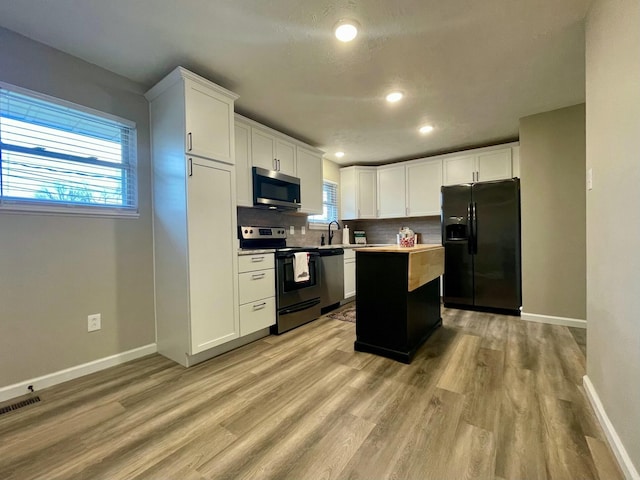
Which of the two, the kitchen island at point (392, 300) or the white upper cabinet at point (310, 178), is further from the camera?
the white upper cabinet at point (310, 178)

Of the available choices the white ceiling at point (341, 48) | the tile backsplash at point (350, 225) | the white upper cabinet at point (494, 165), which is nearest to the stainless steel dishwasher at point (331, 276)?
the tile backsplash at point (350, 225)

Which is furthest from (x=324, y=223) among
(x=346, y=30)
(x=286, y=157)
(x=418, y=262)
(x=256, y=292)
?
(x=346, y=30)

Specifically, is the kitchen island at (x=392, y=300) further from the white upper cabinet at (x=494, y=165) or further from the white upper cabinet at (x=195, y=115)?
the white upper cabinet at (x=494, y=165)

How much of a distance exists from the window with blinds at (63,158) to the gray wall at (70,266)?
0.08m

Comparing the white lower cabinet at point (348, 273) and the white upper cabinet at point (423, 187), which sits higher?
the white upper cabinet at point (423, 187)

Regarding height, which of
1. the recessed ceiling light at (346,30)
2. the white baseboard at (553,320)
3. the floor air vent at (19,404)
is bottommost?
the floor air vent at (19,404)

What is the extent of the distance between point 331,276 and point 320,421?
87.7 inches

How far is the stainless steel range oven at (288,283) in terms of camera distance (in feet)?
9.73

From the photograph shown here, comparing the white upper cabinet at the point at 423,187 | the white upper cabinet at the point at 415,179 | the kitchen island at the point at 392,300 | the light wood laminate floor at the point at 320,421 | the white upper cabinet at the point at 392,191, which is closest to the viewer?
the light wood laminate floor at the point at 320,421

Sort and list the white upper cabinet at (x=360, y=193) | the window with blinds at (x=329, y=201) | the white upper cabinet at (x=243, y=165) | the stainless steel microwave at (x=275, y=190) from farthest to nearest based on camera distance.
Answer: the white upper cabinet at (x=360, y=193)
the window with blinds at (x=329, y=201)
the stainless steel microwave at (x=275, y=190)
the white upper cabinet at (x=243, y=165)

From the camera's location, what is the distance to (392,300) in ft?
7.63

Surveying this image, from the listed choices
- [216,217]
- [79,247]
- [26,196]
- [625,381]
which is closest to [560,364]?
[625,381]

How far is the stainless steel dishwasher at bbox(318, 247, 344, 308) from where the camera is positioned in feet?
11.6

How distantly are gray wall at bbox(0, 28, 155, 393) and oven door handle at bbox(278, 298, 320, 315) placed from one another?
1232mm
